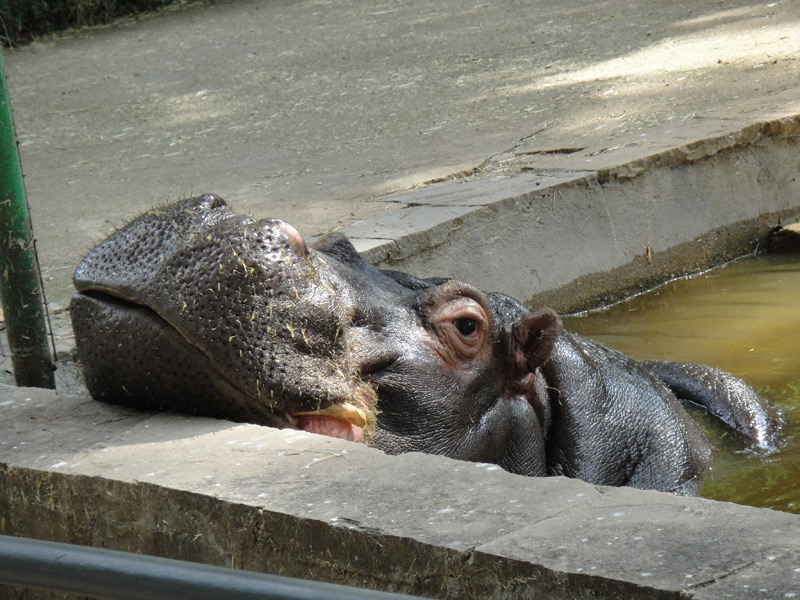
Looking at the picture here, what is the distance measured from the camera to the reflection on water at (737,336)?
3699 millimetres

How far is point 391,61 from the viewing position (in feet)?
33.2

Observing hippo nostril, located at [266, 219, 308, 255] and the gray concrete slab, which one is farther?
the gray concrete slab

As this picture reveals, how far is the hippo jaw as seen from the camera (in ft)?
8.42

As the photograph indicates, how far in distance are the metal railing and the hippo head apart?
142 cm

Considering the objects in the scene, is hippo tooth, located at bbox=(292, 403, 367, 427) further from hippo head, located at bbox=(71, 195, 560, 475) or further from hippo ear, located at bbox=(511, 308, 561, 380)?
hippo ear, located at bbox=(511, 308, 561, 380)

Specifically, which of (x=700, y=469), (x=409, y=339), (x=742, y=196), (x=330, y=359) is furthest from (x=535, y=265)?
(x=330, y=359)

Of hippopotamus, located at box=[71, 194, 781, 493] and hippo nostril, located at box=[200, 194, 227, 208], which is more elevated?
hippo nostril, located at box=[200, 194, 227, 208]

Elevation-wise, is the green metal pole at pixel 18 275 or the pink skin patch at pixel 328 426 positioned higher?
the green metal pole at pixel 18 275

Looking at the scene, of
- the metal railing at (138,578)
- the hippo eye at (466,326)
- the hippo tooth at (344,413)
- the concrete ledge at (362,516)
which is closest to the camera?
the metal railing at (138,578)

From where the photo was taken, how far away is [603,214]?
5.79 m

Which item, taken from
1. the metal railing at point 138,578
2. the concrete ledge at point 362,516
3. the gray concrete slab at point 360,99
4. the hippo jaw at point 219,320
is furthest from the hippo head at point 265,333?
the gray concrete slab at point 360,99

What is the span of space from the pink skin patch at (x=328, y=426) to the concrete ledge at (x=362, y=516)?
142 mm

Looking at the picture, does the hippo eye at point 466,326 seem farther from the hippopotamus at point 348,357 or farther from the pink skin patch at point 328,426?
the pink skin patch at point 328,426

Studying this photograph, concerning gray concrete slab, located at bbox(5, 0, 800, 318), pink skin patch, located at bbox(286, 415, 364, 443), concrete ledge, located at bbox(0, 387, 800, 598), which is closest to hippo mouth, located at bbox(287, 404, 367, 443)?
pink skin patch, located at bbox(286, 415, 364, 443)
